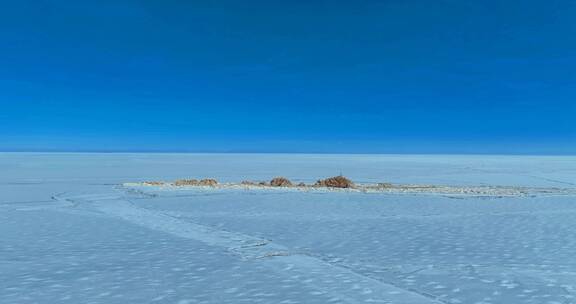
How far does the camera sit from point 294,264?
739 centimetres

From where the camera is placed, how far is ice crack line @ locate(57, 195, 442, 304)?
580cm

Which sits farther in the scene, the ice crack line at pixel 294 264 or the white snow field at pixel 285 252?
the white snow field at pixel 285 252

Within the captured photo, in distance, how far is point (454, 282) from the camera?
6.43 meters

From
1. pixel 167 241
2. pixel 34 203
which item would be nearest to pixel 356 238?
pixel 167 241

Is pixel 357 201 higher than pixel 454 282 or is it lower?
higher

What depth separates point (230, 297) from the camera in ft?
18.8

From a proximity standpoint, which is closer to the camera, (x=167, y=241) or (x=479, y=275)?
(x=479, y=275)

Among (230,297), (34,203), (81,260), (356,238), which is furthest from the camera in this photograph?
(34,203)

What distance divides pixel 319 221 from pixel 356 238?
2402 millimetres

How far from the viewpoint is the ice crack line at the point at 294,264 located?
580 centimetres

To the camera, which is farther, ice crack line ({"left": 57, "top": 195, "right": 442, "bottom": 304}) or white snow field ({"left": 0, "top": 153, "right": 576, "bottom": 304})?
white snow field ({"left": 0, "top": 153, "right": 576, "bottom": 304})

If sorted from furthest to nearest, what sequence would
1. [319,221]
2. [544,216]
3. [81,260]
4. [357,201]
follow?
[357,201] → [544,216] → [319,221] → [81,260]

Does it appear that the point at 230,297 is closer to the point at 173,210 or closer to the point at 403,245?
the point at 403,245

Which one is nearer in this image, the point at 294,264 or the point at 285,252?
the point at 294,264
